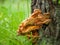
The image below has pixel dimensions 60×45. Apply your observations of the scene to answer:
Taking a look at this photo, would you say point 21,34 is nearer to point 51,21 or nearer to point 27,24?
point 27,24

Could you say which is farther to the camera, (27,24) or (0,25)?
(0,25)

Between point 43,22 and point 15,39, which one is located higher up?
point 43,22

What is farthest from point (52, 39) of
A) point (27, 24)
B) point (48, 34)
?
point (27, 24)

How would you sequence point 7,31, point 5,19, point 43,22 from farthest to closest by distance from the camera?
point 5,19
point 7,31
point 43,22

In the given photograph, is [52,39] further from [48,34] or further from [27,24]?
[27,24]

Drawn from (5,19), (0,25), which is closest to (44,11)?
(0,25)

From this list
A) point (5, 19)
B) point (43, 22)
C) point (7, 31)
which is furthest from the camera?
point (5, 19)
